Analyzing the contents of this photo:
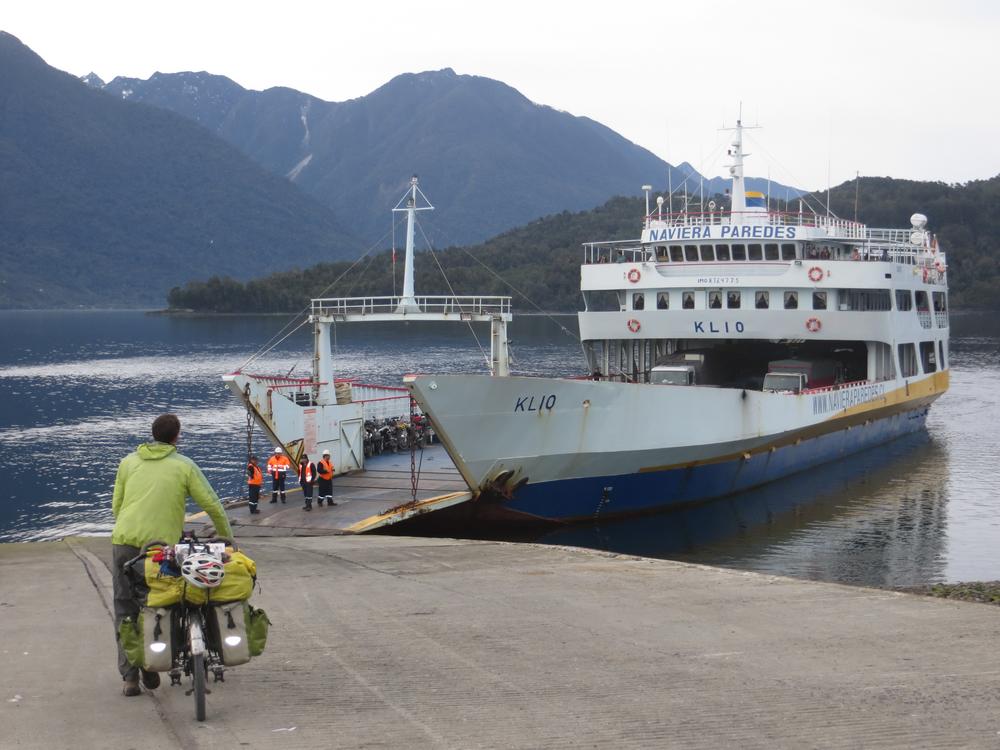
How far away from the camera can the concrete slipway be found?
6887mm

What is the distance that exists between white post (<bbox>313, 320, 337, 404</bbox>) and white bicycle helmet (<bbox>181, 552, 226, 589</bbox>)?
19154 mm

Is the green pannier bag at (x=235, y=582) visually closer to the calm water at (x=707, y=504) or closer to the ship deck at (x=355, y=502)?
the ship deck at (x=355, y=502)

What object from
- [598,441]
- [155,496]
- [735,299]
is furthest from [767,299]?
[155,496]

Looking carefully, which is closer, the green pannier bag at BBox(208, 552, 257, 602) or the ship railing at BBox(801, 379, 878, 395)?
the green pannier bag at BBox(208, 552, 257, 602)

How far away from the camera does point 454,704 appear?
7438mm

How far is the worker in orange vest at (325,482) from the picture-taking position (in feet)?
70.2

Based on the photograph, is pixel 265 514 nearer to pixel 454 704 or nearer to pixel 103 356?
pixel 454 704

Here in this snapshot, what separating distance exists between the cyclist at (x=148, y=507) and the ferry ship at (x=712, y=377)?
12.4 meters

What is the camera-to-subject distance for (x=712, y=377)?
107 ft

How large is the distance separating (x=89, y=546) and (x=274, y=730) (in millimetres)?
9600

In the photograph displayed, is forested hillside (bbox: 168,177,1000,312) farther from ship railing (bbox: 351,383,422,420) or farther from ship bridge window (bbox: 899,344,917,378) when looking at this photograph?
ship railing (bbox: 351,383,422,420)

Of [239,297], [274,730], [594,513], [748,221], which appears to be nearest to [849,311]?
[748,221]

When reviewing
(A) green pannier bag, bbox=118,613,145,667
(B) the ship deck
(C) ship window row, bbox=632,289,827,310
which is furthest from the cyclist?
(C) ship window row, bbox=632,289,827,310

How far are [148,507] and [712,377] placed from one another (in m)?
26.6
